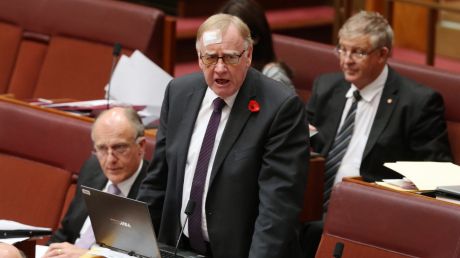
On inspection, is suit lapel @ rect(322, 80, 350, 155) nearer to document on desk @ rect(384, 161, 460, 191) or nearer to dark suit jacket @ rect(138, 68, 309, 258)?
document on desk @ rect(384, 161, 460, 191)

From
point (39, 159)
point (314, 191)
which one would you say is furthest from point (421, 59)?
point (39, 159)

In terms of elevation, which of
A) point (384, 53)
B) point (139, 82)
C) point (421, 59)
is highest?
point (421, 59)

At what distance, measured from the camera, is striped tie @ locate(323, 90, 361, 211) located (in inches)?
113

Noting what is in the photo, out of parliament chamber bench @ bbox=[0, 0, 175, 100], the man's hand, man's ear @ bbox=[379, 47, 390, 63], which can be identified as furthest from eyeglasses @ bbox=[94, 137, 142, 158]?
parliament chamber bench @ bbox=[0, 0, 175, 100]

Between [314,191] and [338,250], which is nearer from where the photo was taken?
[338,250]

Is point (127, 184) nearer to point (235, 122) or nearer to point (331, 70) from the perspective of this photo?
point (235, 122)

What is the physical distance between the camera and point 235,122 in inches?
88.3

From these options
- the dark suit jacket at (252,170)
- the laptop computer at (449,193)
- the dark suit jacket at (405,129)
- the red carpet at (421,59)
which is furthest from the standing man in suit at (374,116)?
the red carpet at (421,59)

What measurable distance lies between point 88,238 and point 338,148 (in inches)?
28.4

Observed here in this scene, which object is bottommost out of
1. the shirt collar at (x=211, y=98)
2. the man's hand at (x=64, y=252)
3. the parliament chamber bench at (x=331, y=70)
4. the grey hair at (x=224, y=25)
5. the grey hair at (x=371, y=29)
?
the man's hand at (x=64, y=252)

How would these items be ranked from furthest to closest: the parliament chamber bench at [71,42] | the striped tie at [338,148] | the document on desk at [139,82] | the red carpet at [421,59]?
1. the red carpet at [421,59]
2. the parliament chamber bench at [71,42]
3. the document on desk at [139,82]
4. the striped tie at [338,148]

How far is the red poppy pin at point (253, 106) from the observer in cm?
223

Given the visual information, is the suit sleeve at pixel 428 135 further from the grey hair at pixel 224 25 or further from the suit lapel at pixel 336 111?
the grey hair at pixel 224 25

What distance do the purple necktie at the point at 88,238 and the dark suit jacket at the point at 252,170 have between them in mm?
395
